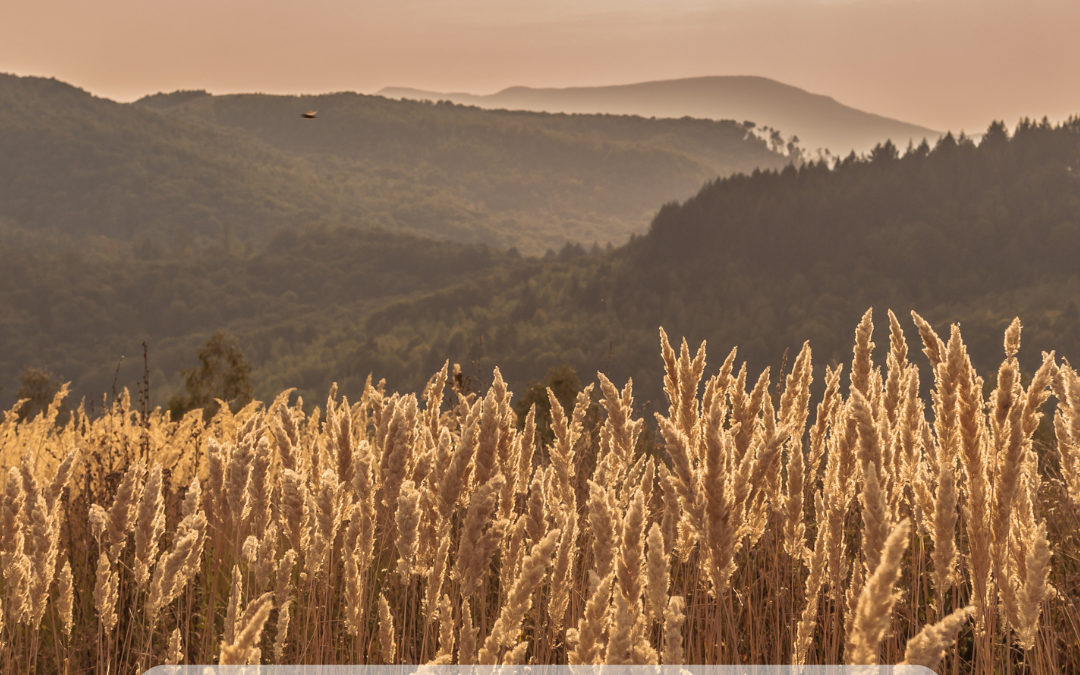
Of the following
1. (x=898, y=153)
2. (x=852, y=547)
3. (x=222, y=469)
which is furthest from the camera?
(x=898, y=153)

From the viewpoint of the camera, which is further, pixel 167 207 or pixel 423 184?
pixel 423 184

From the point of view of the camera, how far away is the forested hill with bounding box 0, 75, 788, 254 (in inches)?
5458

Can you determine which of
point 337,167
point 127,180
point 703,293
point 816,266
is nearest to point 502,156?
point 337,167

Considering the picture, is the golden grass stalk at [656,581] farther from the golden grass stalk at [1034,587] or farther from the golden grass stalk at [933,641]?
the golden grass stalk at [1034,587]

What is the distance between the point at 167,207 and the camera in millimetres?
140000

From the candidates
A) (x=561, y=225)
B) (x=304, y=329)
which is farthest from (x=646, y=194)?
(x=304, y=329)

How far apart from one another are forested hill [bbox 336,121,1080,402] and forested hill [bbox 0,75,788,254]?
4547 centimetres

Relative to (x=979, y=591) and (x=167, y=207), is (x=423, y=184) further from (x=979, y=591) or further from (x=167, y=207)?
(x=979, y=591)

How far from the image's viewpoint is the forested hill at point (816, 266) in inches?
2677

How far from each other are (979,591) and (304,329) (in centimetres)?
10579

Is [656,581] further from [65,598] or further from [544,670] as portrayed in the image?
[65,598]

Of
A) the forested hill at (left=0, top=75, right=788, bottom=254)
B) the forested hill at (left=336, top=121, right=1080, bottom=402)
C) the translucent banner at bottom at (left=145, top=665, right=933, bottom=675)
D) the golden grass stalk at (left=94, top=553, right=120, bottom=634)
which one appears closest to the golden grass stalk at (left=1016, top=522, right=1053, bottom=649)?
the translucent banner at bottom at (left=145, top=665, right=933, bottom=675)

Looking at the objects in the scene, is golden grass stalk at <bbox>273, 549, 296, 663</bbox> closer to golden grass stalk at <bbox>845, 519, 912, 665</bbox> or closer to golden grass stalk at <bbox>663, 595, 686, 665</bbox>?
golden grass stalk at <bbox>663, 595, 686, 665</bbox>

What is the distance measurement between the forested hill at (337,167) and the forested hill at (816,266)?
149 feet
